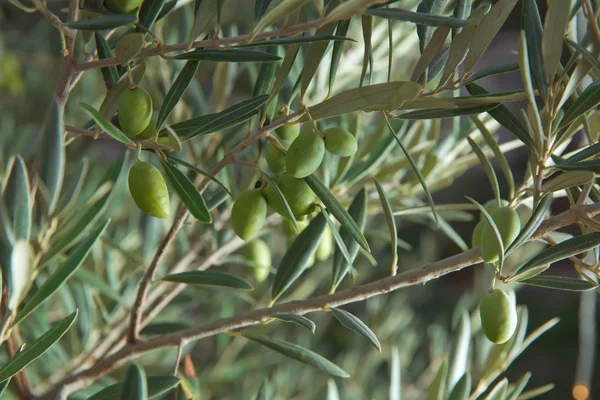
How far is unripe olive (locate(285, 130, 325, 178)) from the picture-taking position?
338mm

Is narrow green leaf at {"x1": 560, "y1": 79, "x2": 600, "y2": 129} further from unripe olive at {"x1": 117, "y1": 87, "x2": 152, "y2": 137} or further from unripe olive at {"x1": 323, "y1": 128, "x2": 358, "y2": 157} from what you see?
unripe olive at {"x1": 117, "y1": 87, "x2": 152, "y2": 137}

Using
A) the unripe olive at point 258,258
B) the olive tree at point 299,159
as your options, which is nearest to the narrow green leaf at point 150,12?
the olive tree at point 299,159

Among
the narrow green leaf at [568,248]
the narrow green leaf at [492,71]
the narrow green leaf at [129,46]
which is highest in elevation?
the narrow green leaf at [129,46]

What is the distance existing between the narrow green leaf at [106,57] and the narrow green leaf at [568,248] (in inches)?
11.2

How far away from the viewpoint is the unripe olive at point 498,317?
344 millimetres

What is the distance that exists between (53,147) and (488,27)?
0.25 m

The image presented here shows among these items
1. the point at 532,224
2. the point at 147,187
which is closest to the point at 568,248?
the point at 532,224

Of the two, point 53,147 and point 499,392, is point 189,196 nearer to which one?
point 53,147

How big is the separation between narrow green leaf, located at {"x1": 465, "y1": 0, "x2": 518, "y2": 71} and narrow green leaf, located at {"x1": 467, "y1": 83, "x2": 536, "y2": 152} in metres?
0.02

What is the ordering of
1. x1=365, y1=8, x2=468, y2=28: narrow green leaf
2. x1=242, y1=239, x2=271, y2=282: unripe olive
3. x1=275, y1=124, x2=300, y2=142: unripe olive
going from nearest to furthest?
x1=365, y1=8, x2=468, y2=28: narrow green leaf < x1=275, y1=124, x2=300, y2=142: unripe olive < x1=242, y1=239, x2=271, y2=282: unripe olive

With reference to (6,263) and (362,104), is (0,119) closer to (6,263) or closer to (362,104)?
(6,263)

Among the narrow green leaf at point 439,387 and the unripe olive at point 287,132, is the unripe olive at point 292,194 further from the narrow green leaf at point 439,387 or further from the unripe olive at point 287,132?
the narrow green leaf at point 439,387

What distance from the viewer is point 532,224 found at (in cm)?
35

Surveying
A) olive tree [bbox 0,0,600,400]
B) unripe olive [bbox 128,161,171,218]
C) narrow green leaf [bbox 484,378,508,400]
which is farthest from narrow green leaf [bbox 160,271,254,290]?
narrow green leaf [bbox 484,378,508,400]
